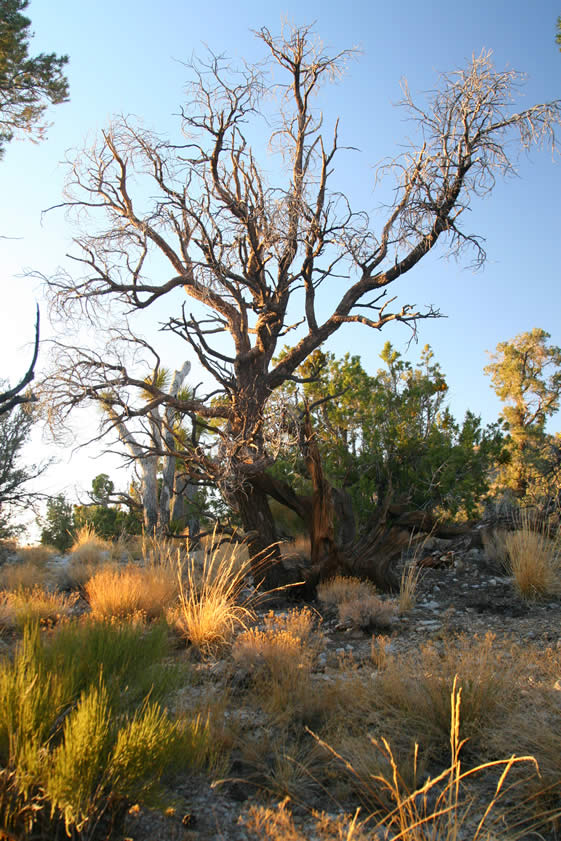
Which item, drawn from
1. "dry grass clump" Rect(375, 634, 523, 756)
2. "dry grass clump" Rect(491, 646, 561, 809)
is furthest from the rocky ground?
"dry grass clump" Rect(375, 634, 523, 756)

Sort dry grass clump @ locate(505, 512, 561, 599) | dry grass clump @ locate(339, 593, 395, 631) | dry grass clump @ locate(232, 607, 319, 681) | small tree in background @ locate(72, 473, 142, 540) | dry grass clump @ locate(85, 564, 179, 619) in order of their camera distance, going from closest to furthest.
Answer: dry grass clump @ locate(232, 607, 319, 681) < dry grass clump @ locate(339, 593, 395, 631) < dry grass clump @ locate(85, 564, 179, 619) < dry grass clump @ locate(505, 512, 561, 599) < small tree in background @ locate(72, 473, 142, 540)

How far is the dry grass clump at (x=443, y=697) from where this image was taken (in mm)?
3908

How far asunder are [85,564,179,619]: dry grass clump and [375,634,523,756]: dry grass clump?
12.6ft

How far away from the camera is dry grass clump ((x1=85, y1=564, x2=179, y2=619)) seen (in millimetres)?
7641

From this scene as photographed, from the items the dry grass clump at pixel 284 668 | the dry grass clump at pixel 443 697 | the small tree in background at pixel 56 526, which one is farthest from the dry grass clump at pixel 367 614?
the small tree in background at pixel 56 526

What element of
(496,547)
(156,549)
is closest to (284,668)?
(156,549)

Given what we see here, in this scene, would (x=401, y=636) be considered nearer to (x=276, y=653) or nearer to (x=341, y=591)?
(x=341, y=591)

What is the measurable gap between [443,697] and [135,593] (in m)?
4.90

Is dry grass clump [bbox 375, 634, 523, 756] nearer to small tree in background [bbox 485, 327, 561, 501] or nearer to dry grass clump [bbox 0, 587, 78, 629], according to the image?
dry grass clump [bbox 0, 587, 78, 629]

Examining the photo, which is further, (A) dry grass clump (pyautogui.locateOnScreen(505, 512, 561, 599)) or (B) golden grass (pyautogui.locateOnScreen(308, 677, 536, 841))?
(A) dry grass clump (pyautogui.locateOnScreen(505, 512, 561, 599))

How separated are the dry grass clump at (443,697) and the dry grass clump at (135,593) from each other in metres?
3.86

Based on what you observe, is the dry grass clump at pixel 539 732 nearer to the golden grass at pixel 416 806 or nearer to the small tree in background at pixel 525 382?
the golden grass at pixel 416 806

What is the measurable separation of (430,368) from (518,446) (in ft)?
40.3

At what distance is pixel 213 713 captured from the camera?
437cm
